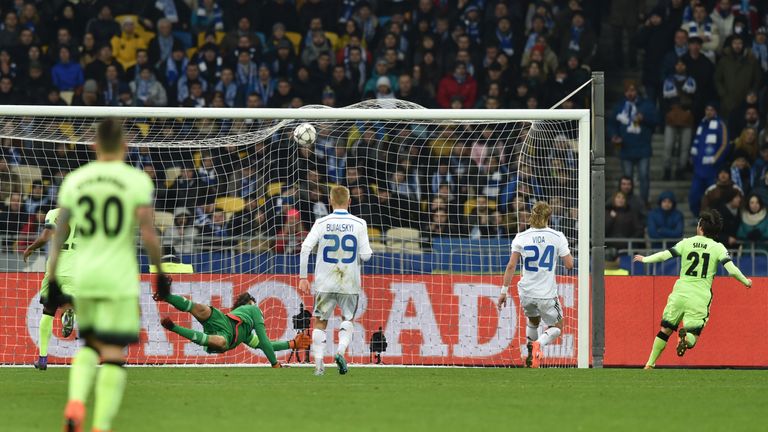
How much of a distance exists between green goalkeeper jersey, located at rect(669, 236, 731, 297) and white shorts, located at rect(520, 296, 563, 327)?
4.94 ft

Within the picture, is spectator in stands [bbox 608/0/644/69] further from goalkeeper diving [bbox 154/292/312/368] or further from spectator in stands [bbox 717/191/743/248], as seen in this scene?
goalkeeper diving [bbox 154/292/312/368]

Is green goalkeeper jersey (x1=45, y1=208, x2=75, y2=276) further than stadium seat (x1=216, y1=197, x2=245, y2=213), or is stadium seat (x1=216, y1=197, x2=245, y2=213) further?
stadium seat (x1=216, y1=197, x2=245, y2=213)

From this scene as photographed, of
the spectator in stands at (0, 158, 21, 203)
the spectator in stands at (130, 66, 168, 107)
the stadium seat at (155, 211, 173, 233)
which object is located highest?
the spectator in stands at (130, 66, 168, 107)

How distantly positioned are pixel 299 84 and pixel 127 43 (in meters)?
3.12

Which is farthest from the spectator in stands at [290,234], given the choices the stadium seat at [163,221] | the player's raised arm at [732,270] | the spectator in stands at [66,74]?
the spectator in stands at [66,74]

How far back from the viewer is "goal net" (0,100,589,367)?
54.0 ft

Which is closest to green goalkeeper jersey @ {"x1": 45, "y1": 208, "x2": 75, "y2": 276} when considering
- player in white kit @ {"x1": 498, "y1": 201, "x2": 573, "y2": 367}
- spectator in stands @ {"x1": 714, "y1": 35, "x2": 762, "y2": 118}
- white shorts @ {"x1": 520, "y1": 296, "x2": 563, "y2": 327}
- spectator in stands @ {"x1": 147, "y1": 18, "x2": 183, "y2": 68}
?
player in white kit @ {"x1": 498, "y1": 201, "x2": 573, "y2": 367}

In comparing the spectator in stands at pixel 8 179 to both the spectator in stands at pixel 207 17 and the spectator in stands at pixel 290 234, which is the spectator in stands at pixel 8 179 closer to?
the spectator in stands at pixel 290 234

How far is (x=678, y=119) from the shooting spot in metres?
21.9

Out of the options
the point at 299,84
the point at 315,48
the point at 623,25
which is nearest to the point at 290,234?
the point at 299,84

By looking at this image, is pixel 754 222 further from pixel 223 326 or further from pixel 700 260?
pixel 223 326

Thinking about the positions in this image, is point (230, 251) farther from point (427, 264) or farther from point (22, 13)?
point (22, 13)

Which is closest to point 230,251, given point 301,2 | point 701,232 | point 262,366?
point 262,366

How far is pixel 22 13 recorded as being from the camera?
2305cm
